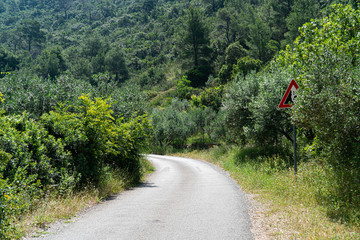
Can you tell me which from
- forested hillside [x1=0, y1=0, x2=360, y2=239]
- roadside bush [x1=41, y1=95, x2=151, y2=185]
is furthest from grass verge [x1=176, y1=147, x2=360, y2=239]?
roadside bush [x1=41, y1=95, x2=151, y2=185]

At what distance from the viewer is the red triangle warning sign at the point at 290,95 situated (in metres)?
9.03

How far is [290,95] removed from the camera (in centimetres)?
927

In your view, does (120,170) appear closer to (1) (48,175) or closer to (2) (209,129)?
(1) (48,175)

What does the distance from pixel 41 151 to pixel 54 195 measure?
54.6 inches

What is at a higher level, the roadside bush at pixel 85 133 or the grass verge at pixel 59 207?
the roadside bush at pixel 85 133

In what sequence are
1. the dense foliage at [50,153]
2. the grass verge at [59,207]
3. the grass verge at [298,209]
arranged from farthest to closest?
the dense foliage at [50,153] < the grass verge at [59,207] < the grass verge at [298,209]

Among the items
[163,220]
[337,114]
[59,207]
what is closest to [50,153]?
[59,207]

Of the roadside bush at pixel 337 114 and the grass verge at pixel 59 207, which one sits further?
the roadside bush at pixel 337 114

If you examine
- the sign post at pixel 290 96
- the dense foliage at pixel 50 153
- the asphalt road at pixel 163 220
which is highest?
the sign post at pixel 290 96

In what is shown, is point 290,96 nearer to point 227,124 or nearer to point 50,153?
point 50,153

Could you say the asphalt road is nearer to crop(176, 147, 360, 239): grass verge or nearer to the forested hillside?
crop(176, 147, 360, 239): grass verge

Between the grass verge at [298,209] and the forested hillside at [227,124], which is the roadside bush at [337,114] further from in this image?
the grass verge at [298,209]

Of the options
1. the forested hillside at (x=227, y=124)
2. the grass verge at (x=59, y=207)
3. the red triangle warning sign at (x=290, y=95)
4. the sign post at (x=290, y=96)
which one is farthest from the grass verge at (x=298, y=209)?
the grass verge at (x=59, y=207)

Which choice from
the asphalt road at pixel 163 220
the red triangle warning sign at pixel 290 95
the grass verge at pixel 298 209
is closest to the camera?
the grass verge at pixel 298 209
